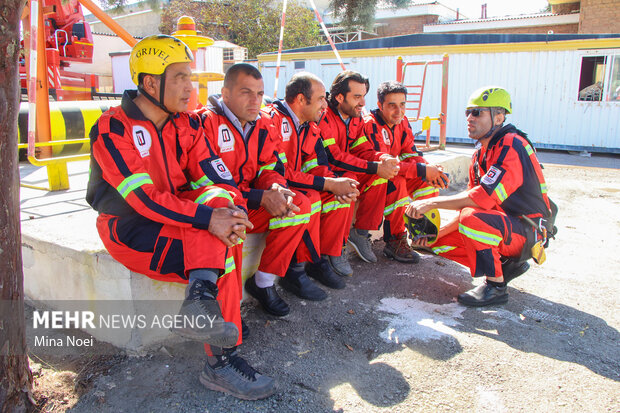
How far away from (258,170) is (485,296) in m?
1.88

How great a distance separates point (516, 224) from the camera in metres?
3.45

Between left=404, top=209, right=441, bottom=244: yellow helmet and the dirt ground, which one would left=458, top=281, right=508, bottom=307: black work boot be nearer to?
the dirt ground

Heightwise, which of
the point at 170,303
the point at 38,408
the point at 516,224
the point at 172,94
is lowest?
the point at 38,408

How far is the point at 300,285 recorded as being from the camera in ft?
11.7

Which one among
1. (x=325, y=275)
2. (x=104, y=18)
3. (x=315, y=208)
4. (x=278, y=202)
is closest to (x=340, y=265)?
(x=325, y=275)

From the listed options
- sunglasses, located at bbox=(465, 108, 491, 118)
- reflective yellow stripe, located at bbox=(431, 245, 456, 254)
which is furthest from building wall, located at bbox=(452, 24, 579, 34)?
reflective yellow stripe, located at bbox=(431, 245, 456, 254)

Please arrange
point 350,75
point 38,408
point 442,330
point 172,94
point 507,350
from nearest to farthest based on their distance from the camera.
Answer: point 38,408, point 172,94, point 507,350, point 442,330, point 350,75

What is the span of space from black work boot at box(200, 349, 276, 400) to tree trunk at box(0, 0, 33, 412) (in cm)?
84

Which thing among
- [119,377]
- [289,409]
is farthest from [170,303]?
[289,409]

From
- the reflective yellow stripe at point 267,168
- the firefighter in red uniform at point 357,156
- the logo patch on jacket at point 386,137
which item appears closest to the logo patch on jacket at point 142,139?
the reflective yellow stripe at point 267,168

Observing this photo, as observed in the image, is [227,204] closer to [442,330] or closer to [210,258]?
[210,258]

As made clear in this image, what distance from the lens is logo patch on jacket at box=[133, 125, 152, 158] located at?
8.30ft

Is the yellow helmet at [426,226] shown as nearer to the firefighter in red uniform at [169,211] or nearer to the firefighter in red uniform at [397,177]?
the firefighter in red uniform at [397,177]

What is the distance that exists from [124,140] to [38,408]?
1.38 metres
